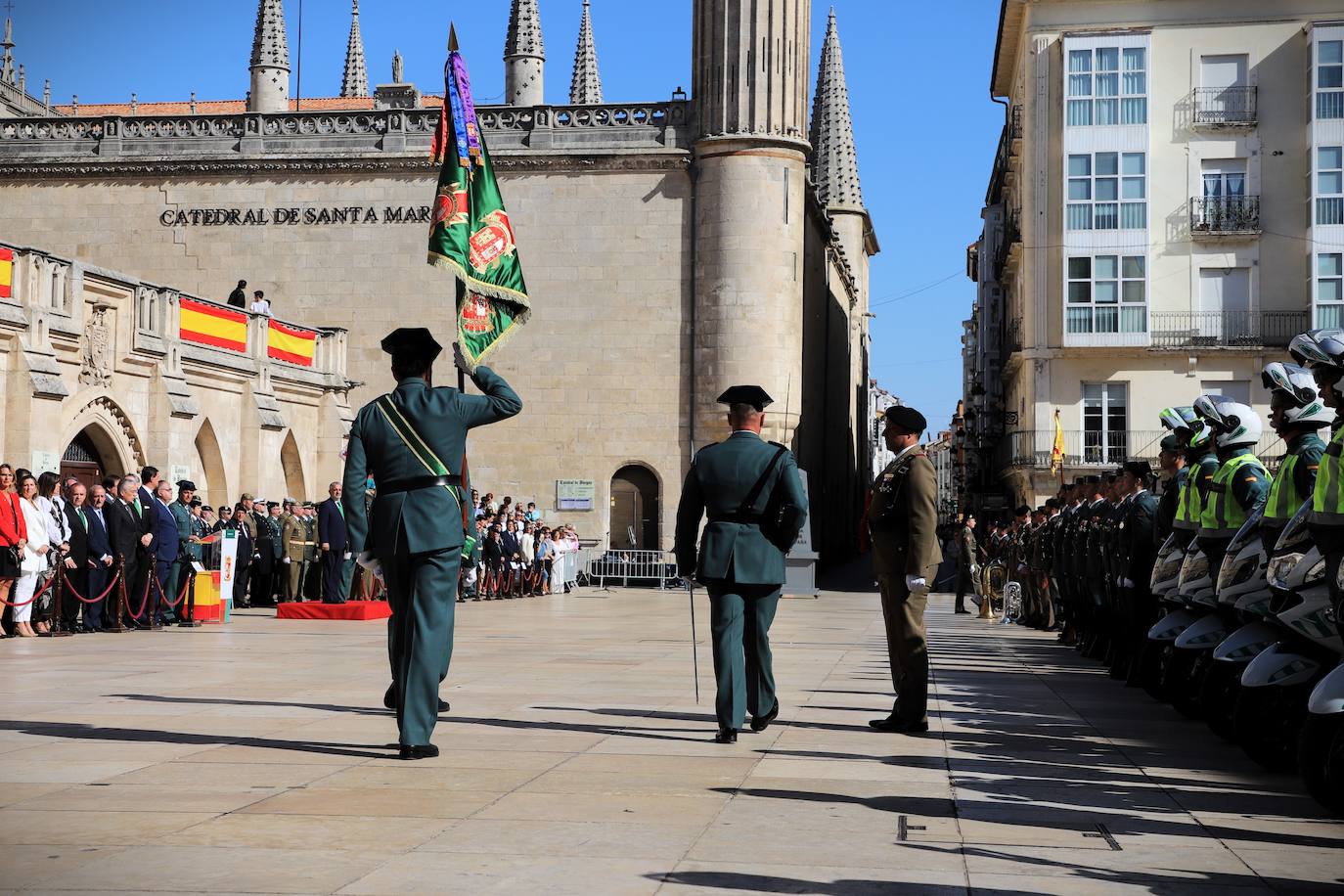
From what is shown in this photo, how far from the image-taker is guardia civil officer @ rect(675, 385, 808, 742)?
9.02m

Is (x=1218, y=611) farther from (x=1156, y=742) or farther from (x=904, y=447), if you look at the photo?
(x=904, y=447)

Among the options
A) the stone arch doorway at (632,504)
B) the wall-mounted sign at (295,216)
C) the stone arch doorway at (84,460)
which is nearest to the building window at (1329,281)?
the stone arch doorway at (632,504)

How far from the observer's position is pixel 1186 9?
138 feet

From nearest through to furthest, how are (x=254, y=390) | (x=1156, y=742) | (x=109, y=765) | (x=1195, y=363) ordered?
(x=109, y=765) → (x=1156, y=742) → (x=254, y=390) → (x=1195, y=363)

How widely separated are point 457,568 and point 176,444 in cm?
2357

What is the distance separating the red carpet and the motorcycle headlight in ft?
54.3

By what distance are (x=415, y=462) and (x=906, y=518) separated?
2986 millimetres

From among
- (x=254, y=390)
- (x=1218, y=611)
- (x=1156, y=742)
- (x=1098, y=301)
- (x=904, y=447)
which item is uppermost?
(x=1098, y=301)

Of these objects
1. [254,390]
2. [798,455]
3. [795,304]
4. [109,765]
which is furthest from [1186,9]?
[109,765]

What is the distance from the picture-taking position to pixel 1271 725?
8164mm

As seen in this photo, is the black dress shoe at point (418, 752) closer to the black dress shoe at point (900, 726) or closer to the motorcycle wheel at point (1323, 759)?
the black dress shoe at point (900, 726)

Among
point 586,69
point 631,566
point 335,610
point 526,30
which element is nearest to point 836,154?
point 586,69

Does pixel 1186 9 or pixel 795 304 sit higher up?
pixel 1186 9

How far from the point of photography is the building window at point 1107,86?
42031mm
